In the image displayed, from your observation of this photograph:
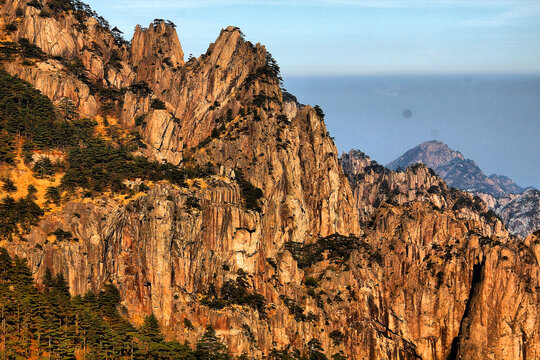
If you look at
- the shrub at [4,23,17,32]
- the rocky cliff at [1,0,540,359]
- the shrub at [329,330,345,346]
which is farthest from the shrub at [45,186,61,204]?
the shrub at [329,330,345,346]

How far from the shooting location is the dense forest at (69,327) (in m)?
118

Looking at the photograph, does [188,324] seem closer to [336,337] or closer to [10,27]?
[336,337]

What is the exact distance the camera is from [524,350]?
184250 mm

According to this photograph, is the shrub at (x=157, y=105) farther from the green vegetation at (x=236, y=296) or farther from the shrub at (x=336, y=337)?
the shrub at (x=336, y=337)

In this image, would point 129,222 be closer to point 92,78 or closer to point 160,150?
point 160,150

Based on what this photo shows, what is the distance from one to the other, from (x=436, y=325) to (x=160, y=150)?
94.2 m

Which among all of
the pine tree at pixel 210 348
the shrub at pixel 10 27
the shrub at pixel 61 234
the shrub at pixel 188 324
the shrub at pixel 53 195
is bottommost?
the pine tree at pixel 210 348

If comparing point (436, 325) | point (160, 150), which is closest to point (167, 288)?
point (160, 150)

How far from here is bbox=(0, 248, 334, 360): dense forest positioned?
387ft

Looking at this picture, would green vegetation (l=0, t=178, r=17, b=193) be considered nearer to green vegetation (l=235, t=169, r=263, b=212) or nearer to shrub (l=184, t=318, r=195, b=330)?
shrub (l=184, t=318, r=195, b=330)

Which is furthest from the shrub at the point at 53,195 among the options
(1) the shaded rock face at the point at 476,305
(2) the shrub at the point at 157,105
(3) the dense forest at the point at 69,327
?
(1) the shaded rock face at the point at 476,305

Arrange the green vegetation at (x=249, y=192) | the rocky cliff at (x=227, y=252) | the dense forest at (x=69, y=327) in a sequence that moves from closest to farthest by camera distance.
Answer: the dense forest at (x=69, y=327), the rocky cliff at (x=227, y=252), the green vegetation at (x=249, y=192)

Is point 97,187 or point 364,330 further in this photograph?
point 364,330

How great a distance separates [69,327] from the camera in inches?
4870
